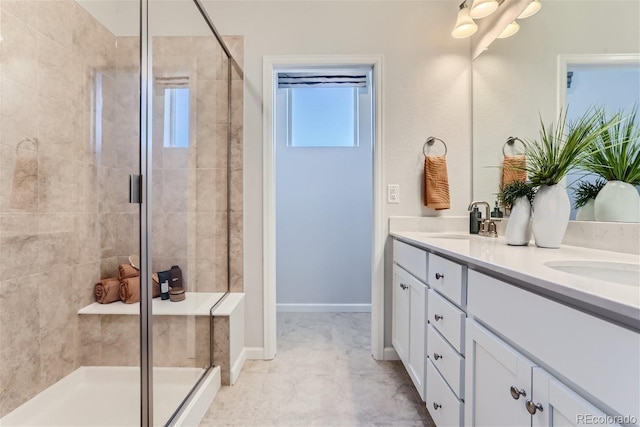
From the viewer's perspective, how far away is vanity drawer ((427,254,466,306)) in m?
1.00

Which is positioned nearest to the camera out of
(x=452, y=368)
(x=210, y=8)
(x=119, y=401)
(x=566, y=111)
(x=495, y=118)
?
(x=452, y=368)

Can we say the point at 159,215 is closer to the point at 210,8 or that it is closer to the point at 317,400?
the point at 317,400

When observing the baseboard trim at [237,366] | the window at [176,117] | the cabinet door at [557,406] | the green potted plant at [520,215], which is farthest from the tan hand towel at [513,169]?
the baseboard trim at [237,366]

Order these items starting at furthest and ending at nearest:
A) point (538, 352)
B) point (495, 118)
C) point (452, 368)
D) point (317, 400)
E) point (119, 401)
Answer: point (495, 118)
point (317, 400)
point (119, 401)
point (452, 368)
point (538, 352)

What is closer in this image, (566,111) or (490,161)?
(566,111)

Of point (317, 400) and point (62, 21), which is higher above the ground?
point (62, 21)

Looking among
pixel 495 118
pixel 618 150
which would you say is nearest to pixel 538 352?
pixel 618 150

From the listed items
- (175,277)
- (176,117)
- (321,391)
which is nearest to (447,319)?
(321,391)

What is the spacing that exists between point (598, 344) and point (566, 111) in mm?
1182

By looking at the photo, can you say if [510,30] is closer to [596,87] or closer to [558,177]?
[596,87]

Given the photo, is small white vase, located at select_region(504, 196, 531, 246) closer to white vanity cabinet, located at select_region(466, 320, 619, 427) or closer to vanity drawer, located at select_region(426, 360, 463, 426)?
white vanity cabinet, located at select_region(466, 320, 619, 427)

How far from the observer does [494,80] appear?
6.04ft

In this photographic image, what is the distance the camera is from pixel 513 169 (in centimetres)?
165

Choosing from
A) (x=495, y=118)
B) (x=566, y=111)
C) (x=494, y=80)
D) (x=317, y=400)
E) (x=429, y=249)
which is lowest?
(x=317, y=400)
